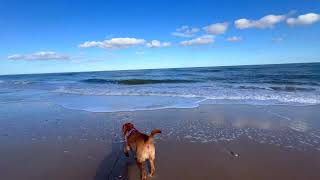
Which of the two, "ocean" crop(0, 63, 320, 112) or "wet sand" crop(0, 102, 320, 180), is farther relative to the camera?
"ocean" crop(0, 63, 320, 112)

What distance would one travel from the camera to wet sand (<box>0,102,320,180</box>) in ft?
14.3

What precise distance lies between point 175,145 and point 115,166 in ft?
4.96

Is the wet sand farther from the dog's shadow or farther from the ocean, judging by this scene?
the ocean

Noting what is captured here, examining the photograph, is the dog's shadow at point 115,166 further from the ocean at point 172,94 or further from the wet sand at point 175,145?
the ocean at point 172,94

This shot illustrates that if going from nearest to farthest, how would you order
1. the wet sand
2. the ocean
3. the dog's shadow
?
the dog's shadow, the wet sand, the ocean

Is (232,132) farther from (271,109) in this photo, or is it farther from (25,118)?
(25,118)

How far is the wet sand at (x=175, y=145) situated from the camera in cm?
436

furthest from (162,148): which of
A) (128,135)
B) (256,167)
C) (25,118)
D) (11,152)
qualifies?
(25,118)

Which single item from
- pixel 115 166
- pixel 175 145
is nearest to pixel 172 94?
pixel 175 145

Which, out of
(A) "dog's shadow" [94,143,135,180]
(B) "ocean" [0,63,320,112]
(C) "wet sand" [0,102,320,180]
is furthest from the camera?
(B) "ocean" [0,63,320,112]

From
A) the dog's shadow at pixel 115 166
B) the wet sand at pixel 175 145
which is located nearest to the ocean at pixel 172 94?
the wet sand at pixel 175 145

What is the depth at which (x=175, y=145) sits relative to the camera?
18.5 ft

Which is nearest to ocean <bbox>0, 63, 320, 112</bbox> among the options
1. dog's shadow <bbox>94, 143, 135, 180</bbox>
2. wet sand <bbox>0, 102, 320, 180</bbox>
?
wet sand <bbox>0, 102, 320, 180</bbox>

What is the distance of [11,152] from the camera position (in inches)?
210
